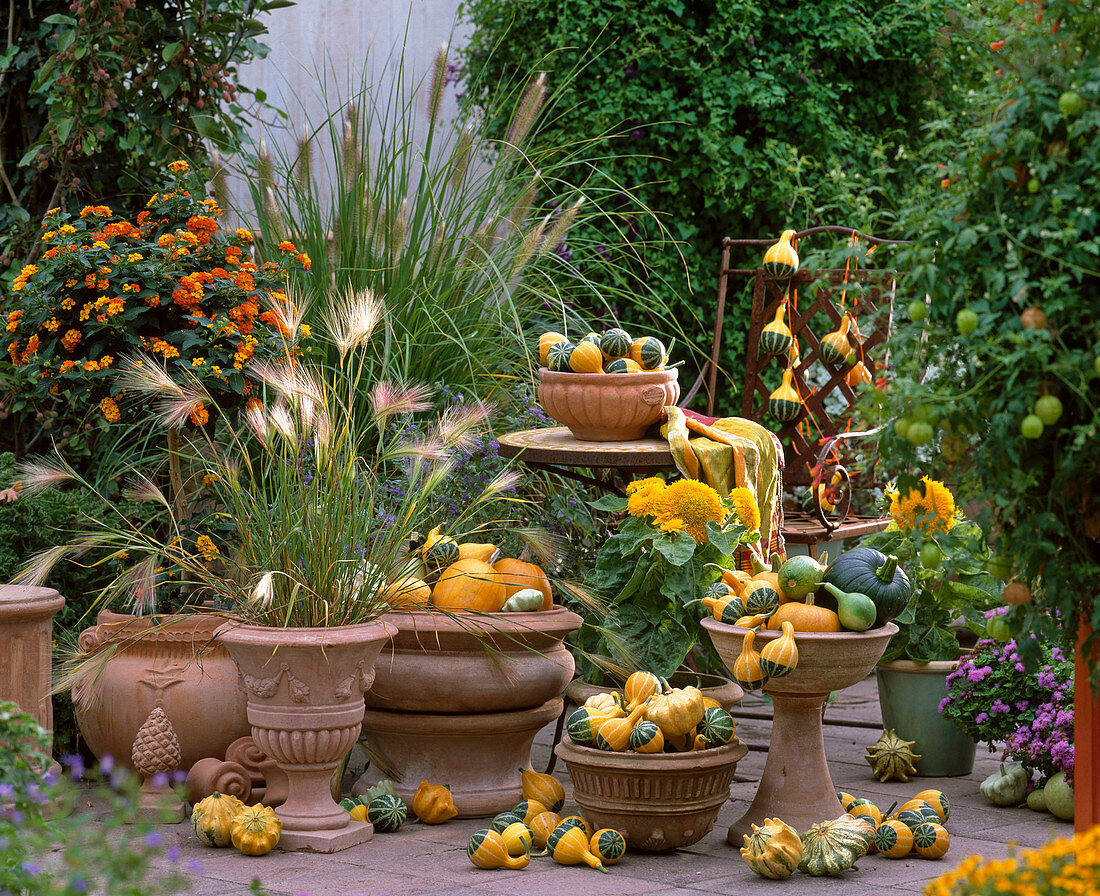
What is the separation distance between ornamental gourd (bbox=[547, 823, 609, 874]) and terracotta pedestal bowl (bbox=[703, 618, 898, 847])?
39 centimetres

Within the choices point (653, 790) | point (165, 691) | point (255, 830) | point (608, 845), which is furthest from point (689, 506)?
point (165, 691)

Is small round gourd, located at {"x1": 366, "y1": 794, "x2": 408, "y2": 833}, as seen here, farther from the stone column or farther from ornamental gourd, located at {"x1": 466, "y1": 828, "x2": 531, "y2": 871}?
the stone column

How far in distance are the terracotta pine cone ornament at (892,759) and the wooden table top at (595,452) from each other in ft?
3.46

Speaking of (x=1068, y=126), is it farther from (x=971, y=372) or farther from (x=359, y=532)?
(x=359, y=532)

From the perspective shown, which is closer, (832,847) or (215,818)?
(832,847)

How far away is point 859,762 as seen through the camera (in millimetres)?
4164

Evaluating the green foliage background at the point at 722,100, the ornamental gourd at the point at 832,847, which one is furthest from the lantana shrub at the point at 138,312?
the green foliage background at the point at 722,100

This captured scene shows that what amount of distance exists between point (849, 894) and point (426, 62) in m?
4.78

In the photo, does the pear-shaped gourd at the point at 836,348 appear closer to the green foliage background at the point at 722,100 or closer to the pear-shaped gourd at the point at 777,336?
the pear-shaped gourd at the point at 777,336

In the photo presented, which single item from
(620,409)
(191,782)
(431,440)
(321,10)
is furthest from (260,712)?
(321,10)

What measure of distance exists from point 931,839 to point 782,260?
233 cm

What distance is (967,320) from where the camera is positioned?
195 cm

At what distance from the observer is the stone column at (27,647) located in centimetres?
346

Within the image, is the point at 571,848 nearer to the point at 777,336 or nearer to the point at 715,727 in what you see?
the point at 715,727
